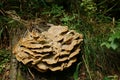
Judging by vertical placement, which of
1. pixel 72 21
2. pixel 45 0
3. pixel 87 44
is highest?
pixel 45 0

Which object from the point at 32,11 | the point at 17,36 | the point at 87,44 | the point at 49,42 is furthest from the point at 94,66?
the point at 32,11

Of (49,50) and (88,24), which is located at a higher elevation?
(88,24)

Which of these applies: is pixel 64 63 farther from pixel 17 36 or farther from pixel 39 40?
pixel 17 36

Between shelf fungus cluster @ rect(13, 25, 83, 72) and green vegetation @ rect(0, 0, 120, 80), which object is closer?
shelf fungus cluster @ rect(13, 25, 83, 72)

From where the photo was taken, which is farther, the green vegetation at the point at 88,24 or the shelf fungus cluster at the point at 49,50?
the green vegetation at the point at 88,24
